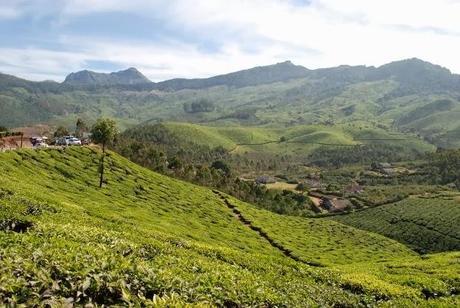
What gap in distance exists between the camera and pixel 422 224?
168 metres

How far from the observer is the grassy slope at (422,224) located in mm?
151275

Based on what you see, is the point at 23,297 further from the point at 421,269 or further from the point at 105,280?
the point at 421,269

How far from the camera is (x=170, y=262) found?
25375mm

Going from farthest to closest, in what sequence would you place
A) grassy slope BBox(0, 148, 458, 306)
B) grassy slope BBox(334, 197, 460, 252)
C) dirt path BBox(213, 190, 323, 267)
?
grassy slope BBox(334, 197, 460, 252), dirt path BBox(213, 190, 323, 267), grassy slope BBox(0, 148, 458, 306)

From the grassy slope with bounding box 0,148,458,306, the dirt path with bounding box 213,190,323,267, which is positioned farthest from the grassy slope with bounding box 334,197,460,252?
the grassy slope with bounding box 0,148,458,306

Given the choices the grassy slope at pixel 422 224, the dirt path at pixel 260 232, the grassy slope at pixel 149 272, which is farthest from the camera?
the grassy slope at pixel 422 224

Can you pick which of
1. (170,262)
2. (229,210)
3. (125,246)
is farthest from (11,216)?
(229,210)

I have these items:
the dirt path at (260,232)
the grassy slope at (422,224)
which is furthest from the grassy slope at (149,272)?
the grassy slope at (422,224)

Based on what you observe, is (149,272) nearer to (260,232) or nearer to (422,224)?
(260,232)

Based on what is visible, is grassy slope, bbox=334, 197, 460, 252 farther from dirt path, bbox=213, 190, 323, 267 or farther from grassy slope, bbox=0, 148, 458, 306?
grassy slope, bbox=0, 148, 458, 306

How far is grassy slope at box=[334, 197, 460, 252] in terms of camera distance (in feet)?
496

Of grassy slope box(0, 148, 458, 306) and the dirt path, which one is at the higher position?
grassy slope box(0, 148, 458, 306)

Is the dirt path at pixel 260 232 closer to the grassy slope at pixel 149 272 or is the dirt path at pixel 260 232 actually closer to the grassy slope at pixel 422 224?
the grassy slope at pixel 149 272

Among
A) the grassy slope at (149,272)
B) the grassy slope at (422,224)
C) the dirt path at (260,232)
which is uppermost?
the grassy slope at (149,272)
